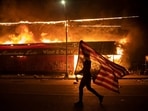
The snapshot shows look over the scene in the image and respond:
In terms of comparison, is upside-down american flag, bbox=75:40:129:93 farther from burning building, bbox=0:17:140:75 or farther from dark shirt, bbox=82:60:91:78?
burning building, bbox=0:17:140:75

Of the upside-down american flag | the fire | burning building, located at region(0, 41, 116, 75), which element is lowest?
the upside-down american flag

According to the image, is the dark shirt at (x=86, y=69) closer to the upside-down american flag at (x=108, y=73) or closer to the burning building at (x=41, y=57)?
the upside-down american flag at (x=108, y=73)

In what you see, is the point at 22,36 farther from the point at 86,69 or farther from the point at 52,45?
the point at 86,69

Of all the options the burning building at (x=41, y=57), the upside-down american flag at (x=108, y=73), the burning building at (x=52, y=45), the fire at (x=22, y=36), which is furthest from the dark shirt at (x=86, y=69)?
the fire at (x=22, y=36)

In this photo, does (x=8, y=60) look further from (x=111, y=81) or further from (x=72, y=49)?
(x=111, y=81)

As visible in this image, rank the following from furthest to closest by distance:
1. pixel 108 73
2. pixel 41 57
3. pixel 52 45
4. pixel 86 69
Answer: pixel 52 45
pixel 41 57
pixel 108 73
pixel 86 69

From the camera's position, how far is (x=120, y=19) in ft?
162

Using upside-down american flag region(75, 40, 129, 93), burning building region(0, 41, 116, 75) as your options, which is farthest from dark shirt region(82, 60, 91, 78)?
burning building region(0, 41, 116, 75)

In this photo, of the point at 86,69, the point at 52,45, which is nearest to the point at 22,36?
the point at 52,45

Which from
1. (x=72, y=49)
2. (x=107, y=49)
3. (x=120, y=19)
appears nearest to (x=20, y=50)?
(x=72, y=49)

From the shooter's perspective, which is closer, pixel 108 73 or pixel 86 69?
pixel 86 69

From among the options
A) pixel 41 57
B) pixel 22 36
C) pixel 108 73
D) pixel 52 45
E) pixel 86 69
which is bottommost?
pixel 108 73

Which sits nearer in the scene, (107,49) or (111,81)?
(111,81)

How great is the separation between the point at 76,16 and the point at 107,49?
11.7 m
